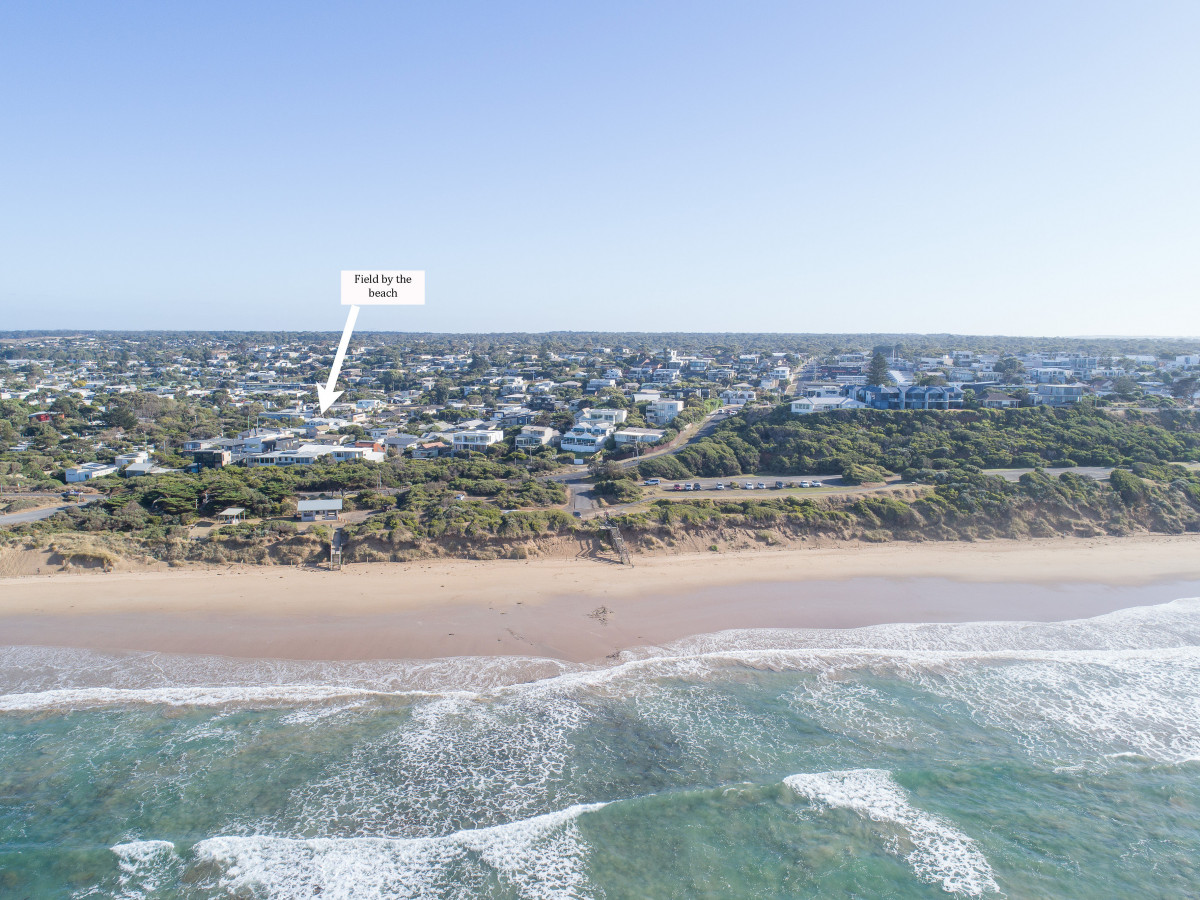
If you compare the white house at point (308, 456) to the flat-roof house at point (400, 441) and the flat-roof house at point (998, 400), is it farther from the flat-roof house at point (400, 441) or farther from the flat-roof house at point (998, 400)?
the flat-roof house at point (998, 400)

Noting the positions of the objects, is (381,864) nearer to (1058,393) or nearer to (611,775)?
(611,775)

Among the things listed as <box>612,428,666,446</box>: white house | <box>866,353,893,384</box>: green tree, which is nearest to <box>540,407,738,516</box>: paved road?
<box>612,428,666,446</box>: white house

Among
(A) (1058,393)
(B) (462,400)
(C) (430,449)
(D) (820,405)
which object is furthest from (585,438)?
(A) (1058,393)

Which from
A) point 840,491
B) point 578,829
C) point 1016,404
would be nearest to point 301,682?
point 578,829

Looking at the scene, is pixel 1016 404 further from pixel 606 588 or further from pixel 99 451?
pixel 99 451

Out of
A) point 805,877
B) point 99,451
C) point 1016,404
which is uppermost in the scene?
point 1016,404

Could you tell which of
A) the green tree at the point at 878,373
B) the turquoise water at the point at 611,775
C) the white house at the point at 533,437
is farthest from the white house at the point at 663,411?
the turquoise water at the point at 611,775
